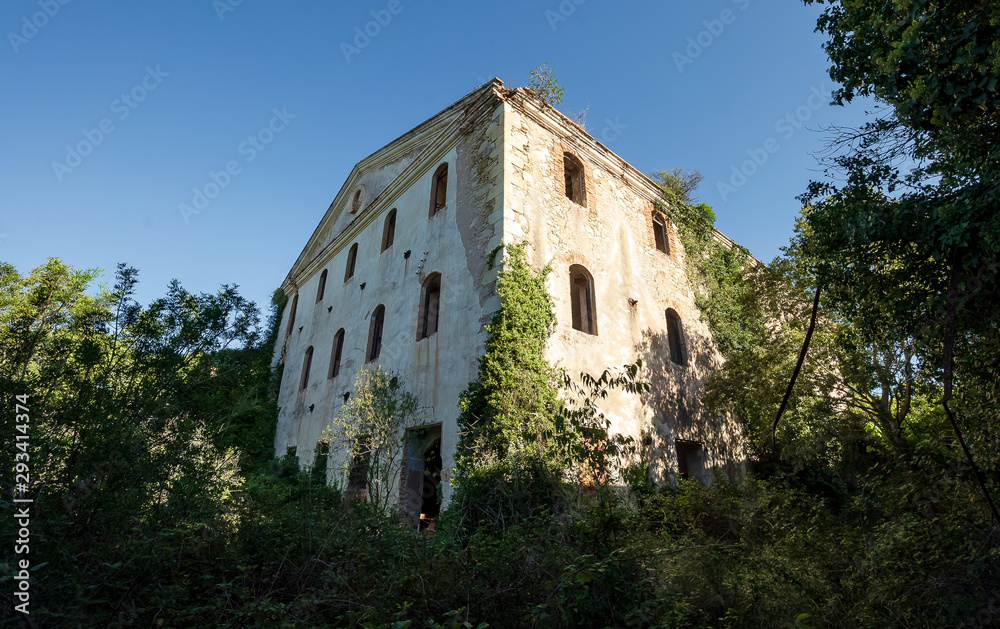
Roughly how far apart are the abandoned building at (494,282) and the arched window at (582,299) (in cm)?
3

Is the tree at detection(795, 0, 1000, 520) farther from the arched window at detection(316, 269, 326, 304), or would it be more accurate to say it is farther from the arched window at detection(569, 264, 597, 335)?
the arched window at detection(316, 269, 326, 304)

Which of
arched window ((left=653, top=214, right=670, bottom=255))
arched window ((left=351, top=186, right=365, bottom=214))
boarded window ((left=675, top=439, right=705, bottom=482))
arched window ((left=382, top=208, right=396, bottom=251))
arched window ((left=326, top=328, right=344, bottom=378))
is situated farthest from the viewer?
arched window ((left=351, top=186, right=365, bottom=214))

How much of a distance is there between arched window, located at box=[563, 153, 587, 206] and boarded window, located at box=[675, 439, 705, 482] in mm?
5600

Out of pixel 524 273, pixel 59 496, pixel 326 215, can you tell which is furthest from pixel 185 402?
pixel 326 215

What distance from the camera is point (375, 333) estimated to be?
1098 cm

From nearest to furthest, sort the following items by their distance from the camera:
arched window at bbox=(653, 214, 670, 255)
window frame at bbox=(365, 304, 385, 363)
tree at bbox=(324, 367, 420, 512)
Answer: tree at bbox=(324, 367, 420, 512), window frame at bbox=(365, 304, 385, 363), arched window at bbox=(653, 214, 670, 255)

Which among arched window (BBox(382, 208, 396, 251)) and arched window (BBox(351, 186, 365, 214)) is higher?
arched window (BBox(351, 186, 365, 214))

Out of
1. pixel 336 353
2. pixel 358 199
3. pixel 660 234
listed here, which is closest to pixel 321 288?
pixel 358 199

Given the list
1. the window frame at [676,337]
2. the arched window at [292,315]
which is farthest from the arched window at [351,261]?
the window frame at [676,337]

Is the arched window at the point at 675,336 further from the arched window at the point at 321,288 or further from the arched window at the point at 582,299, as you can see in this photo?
the arched window at the point at 321,288

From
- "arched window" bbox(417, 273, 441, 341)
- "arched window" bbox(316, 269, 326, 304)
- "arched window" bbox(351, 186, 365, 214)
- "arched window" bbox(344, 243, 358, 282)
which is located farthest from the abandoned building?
"arched window" bbox(316, 269, 326, 304)

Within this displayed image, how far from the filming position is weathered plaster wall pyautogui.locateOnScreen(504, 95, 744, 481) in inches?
335

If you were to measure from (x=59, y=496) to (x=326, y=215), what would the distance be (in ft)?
44.9

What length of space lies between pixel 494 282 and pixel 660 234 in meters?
6.56
